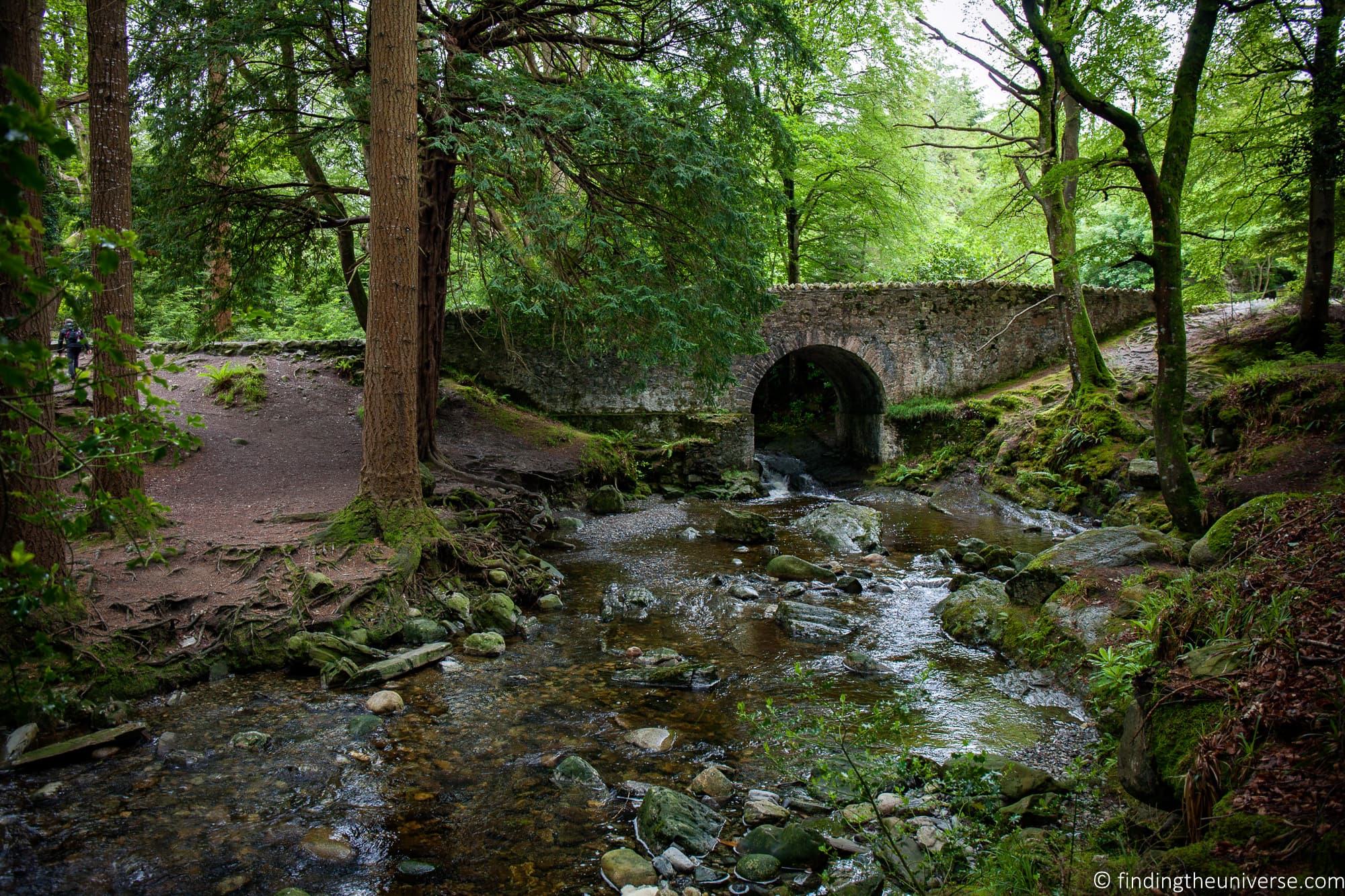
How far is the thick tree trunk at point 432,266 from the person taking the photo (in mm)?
9148

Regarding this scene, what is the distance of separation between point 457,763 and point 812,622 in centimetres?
341

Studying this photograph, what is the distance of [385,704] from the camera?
4.49 meters

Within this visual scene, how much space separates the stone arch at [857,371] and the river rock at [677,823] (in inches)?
475

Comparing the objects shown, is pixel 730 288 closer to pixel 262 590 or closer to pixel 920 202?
pixel 262 590

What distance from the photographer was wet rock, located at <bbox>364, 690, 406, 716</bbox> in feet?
14.6

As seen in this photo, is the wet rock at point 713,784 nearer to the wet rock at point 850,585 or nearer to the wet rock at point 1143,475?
the wet rock at point 850,585

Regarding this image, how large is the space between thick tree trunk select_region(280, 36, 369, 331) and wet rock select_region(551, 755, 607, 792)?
5289 mm

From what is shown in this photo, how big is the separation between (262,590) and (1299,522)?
6655 mm

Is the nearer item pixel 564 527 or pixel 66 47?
pixel 564 527

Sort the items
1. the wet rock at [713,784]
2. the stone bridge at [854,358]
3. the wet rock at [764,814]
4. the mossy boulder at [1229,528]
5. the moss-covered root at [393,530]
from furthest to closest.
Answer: the stone bridge at [854,358], the moss-covered root at [393,530], the mossy boulder at [1229,528], the wet rock at [713,784], the wet rock at [764,814]

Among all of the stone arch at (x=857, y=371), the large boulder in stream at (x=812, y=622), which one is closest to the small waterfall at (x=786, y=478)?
the stone arch at (x=857, y=371)

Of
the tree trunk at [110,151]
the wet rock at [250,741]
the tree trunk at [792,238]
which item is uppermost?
the tree trunk at [792,238]

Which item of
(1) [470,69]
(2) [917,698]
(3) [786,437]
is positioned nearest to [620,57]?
(1) [470,69]

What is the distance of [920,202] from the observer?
66.0 ft
